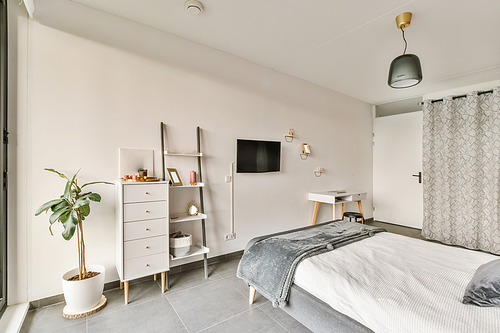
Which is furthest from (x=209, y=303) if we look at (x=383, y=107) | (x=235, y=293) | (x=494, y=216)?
(x=383, y=107)

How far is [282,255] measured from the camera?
1845 millimetres

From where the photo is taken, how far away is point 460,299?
1249 mm

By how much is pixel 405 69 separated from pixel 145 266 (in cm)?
295

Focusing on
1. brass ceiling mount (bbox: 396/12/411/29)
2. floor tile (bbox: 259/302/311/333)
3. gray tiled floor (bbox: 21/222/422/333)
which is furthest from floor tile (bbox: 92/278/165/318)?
brass ceiling mount (bbox: 396/12/411/29)

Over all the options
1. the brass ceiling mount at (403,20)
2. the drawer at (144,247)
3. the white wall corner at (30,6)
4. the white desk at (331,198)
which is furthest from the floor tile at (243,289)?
the white wall corner at (30,6)

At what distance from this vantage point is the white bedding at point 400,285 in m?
1.12

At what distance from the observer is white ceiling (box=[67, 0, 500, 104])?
2211 mm

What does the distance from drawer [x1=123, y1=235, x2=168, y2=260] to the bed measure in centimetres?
80

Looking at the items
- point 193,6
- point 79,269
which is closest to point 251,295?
point 79,269

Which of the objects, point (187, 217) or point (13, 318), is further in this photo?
point (187, 217)

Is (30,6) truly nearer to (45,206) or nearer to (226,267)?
(45,206)

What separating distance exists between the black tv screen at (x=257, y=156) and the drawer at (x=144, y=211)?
3.94 ft

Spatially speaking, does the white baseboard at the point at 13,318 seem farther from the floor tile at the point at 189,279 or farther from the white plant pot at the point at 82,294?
the floor tile at the point at 189,279

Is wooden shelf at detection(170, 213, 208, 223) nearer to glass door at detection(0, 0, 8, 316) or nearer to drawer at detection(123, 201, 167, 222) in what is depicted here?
drawer at detection(123, 201, 167, 222)
